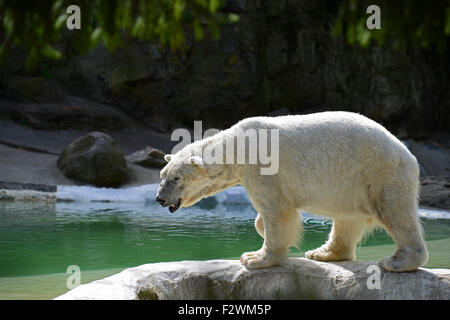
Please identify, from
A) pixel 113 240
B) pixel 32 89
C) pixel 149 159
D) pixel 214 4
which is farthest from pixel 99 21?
pixel 32 89

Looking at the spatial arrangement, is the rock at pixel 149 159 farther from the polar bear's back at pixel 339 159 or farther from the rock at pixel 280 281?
the polar bear's back at pixel 339 159

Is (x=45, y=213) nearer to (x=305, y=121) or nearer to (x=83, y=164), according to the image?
(x=83, y=164)

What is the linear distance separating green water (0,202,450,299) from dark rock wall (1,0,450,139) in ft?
29.5

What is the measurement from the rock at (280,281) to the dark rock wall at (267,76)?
596 inches

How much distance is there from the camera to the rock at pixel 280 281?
3.60 metres

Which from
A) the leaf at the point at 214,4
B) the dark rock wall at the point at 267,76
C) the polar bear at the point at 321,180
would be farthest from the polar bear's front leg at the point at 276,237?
the dark rock wall at the point at 267,76

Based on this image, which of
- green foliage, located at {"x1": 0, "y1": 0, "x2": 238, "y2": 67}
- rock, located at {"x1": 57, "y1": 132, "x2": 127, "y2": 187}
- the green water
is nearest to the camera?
green foliage, located at {"x1": 0, "y1": 0, "x2": 238, "y2": 67}

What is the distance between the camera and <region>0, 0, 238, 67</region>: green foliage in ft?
6.34

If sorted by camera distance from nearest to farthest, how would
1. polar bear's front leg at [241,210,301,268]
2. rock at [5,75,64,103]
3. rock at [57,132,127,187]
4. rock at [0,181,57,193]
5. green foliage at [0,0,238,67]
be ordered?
green foliage at [0,0,238,67] < polar bear's front leg at [241,210,301,268] < rock at [0,181,57,193] < rock at [57,132,127,187] < rock at [5,75,64,103]

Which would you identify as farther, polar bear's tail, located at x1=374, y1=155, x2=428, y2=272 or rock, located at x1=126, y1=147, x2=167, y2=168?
rock, located at x1=126, y1=147, x2=167, y2=168

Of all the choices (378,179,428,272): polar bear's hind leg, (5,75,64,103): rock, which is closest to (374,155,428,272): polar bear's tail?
(378,179,428,272): polar bear's hind leg

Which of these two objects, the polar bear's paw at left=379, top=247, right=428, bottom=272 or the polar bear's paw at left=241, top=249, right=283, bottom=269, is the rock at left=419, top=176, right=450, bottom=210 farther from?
the polar bear's paw at left=241, top=249, right=283, bottom=269

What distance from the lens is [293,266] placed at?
12.9 feet

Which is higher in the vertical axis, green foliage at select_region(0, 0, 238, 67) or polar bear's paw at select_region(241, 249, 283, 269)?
green foliage at select_region(0, 0, 238, 67)
